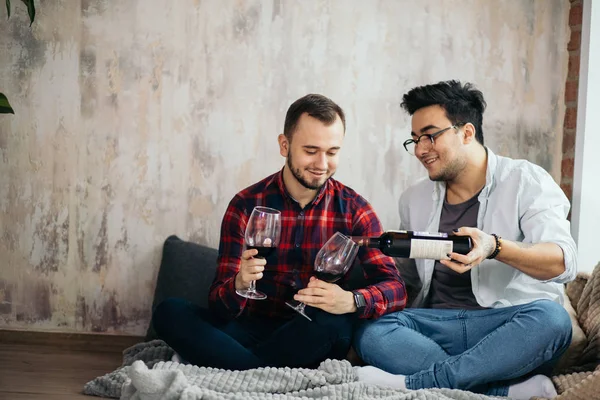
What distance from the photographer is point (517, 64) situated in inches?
124

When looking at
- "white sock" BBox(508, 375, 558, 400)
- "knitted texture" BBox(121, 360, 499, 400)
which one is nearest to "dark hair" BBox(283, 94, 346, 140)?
"knitted texture" BBox(121, 360, 499, 400)

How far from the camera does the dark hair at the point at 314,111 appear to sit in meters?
2.42

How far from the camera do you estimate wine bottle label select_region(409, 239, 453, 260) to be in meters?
2.19

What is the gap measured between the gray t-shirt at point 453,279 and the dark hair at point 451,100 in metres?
0.27

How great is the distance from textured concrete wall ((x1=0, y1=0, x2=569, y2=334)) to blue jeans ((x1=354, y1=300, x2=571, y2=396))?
0.87 meters

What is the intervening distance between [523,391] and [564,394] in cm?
21

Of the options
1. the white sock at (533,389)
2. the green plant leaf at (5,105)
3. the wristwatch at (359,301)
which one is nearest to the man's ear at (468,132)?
the wristwatch at (359,301)

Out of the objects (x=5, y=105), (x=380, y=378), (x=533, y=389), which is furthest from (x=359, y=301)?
(x=5, y=105)

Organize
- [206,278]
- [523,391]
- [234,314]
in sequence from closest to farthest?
[523,391]
[234,314]
[206,278]

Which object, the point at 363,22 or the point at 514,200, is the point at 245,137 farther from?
the point at 514,200

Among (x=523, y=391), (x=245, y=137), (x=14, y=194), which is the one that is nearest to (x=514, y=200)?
(x=523, y=391)

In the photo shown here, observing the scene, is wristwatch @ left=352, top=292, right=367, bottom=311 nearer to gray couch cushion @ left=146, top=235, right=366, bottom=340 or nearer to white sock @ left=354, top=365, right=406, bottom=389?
white sock @ left=354, top=365, right=406, bottom=389

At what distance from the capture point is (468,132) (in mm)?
2609

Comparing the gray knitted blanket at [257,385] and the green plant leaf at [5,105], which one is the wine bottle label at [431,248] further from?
the green plant leaf at [5,105]
